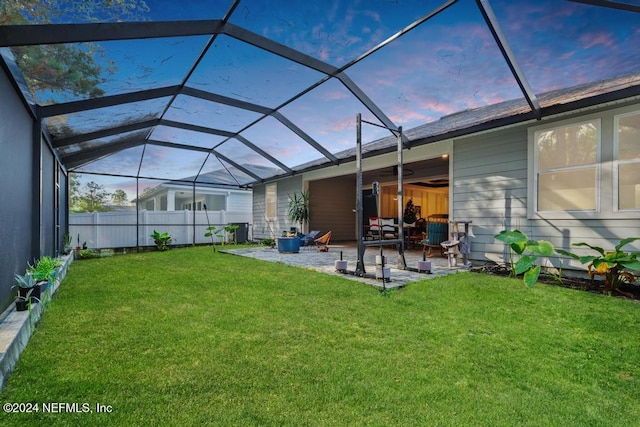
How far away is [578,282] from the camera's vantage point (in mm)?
4371

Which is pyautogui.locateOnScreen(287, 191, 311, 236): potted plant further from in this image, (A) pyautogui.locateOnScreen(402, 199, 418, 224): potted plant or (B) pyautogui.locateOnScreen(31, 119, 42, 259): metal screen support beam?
(B) pyautogui.locateOnScreen(31, 119, 42, 259): metal screen support beam

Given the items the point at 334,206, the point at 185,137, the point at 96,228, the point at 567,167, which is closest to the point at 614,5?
the point at 567,167

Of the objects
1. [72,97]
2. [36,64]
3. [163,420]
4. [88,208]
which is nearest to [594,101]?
[163,420]

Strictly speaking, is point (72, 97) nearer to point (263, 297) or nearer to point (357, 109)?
point (263, 297)

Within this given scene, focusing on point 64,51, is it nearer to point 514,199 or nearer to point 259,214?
point 514,199

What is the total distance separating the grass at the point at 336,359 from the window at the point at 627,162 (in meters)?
1.73

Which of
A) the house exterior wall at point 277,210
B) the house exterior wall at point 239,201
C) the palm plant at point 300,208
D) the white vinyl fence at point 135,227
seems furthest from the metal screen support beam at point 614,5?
the house exterior wall at point 239,201

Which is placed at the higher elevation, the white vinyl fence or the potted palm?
the potted palm

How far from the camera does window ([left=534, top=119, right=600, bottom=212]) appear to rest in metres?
4.60

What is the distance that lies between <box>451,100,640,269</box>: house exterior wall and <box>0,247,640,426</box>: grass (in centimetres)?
133

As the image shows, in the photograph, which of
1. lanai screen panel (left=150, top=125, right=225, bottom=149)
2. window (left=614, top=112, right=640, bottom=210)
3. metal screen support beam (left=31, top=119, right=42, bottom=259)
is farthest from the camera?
lanai screen panel (left=150, top=125, right=225, bottom=149)

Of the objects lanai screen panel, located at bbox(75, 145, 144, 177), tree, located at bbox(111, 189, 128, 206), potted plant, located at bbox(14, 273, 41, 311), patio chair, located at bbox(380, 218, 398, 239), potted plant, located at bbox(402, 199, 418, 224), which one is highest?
lanai screen panel, located at bbox(75, 145, 144, 177)

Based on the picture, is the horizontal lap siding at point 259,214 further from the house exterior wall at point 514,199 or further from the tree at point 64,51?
the tree at point 64,51

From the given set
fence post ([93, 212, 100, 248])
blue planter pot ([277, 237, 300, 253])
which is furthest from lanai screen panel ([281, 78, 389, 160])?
fence post ([93, 212, 100, 248])
